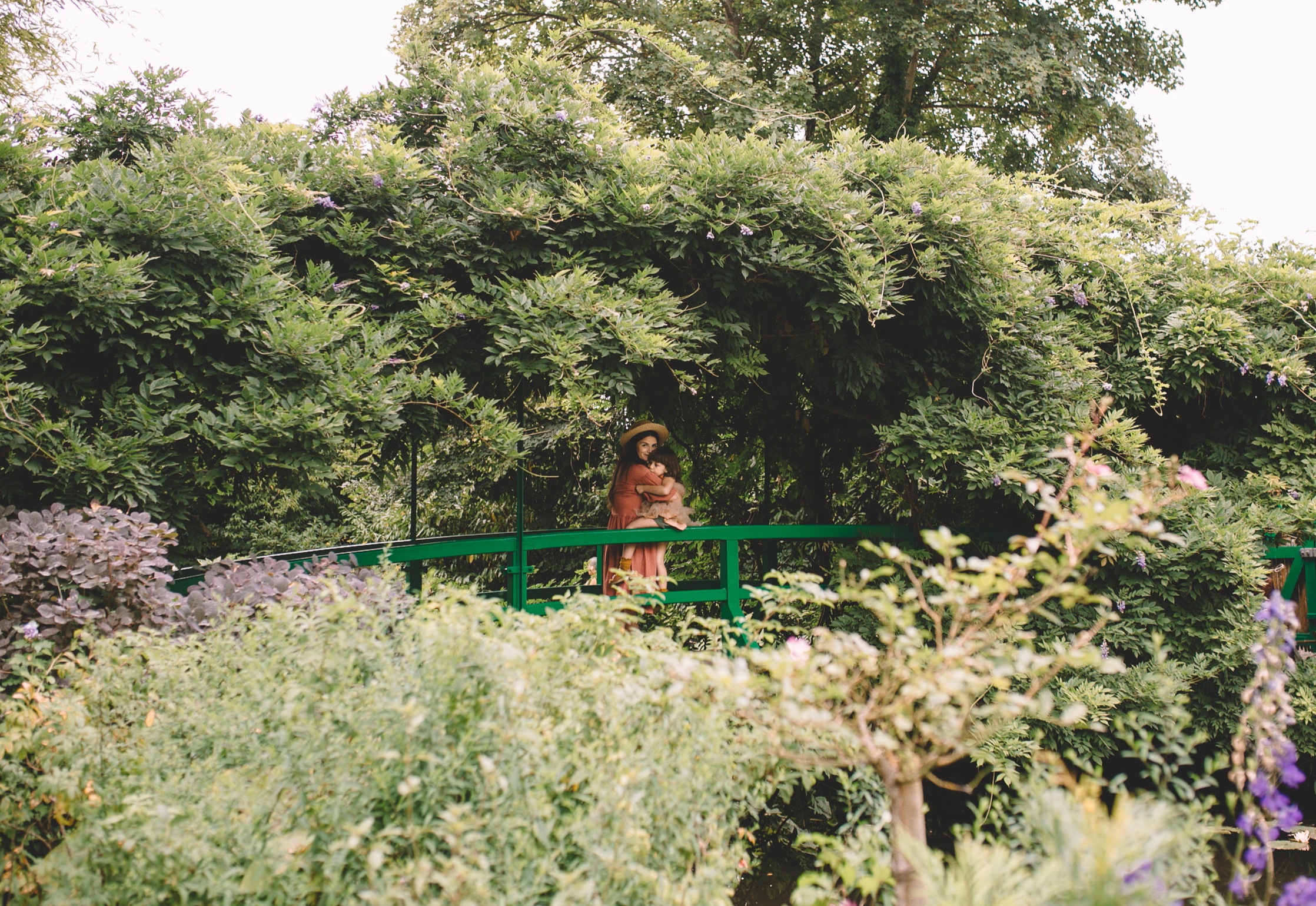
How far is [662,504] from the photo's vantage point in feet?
17.4

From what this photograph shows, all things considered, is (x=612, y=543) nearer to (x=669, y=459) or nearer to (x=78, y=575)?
(x=669, y=459)

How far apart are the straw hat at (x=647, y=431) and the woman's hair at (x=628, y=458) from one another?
0.04 feet

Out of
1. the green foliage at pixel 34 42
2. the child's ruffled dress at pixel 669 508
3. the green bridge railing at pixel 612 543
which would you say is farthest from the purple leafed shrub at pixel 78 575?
the green foliage at pixel 34 42

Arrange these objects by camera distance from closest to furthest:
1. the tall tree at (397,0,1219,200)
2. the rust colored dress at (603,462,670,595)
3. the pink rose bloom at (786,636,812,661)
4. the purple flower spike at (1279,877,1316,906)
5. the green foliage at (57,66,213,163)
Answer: the purple flower spike at (1279,877,1316,906)
the pink rose bloom at (786,636,812,661)
the green foliage at (57,66,213,163)
the rust colored dress at (603,462,670,595)
the tall tree at (397,0,1219,200)

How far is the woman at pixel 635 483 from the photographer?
5.42m

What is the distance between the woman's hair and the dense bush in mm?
3148

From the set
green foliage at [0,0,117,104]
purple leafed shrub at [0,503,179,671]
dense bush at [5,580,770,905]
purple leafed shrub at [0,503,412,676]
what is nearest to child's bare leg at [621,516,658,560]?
purple leafed shrub at [0,503,412,676]

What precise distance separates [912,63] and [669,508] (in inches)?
374

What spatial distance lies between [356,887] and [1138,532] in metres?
3.97

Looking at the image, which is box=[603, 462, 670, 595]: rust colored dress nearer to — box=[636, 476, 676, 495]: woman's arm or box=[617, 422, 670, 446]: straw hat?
box=[636, 476, 676, 495]: woman's arm

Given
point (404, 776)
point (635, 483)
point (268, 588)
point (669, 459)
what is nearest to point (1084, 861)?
point (404, 776)

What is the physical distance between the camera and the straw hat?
534 cm

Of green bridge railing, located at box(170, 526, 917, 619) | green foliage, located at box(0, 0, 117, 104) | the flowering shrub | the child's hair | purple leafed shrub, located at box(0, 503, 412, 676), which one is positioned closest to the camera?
the flowering shrub

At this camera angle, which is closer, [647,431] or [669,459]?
[647,431]
